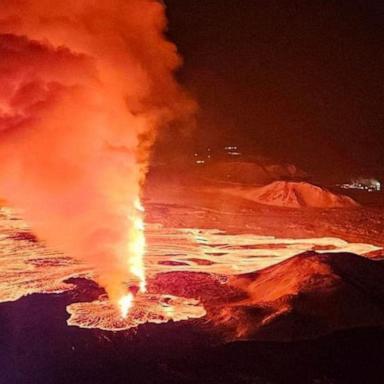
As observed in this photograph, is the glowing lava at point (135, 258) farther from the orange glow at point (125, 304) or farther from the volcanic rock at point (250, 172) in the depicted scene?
the volcanic rock at point (250, 172)

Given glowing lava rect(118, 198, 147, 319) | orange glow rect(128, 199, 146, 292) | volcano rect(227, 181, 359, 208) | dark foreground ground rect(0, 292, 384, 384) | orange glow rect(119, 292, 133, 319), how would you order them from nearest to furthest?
1. dark foreground ground rect(0, 292, 384, 384)
2. orange glow rect(119, 292, 133, 319)
3. glowing lava rect(118, 198, 147, 319)
4. orange glow rect(128, 199, 146, 292)
5. volcano rect(227, 181, 359, 208)

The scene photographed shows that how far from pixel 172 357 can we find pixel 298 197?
2099cm

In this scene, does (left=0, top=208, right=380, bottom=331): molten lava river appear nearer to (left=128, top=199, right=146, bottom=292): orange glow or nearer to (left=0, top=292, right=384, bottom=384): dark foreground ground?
(left=128, top=199, right=146, bottom=292): orange glow

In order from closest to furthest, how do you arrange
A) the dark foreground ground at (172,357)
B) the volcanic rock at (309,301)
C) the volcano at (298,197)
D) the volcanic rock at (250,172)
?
the dark foreground ground at (172,357), the volcanic rock at (309,301), the volcano at (298,197), the volcanic rock at (250,172)

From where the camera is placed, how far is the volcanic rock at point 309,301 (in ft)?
35.5

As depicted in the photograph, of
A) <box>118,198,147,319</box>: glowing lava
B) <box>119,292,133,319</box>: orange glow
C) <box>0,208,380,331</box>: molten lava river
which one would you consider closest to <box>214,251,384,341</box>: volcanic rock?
<box>0,208,380,331</box>: molten lava river

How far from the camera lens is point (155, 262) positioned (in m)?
15.8

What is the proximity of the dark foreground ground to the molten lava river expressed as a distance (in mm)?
541

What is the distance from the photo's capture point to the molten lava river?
11656 mm

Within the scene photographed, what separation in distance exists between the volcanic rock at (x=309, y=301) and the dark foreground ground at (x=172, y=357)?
29cm

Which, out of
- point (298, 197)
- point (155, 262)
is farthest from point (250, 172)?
point (155, 262)

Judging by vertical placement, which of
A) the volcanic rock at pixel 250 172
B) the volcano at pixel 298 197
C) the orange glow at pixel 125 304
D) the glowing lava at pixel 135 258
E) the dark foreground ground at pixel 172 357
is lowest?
the dark foreground ground at pixel 172 357

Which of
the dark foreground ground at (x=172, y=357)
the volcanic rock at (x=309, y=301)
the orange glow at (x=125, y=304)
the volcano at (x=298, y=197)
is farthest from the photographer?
the volcano at (x=298, y=197)

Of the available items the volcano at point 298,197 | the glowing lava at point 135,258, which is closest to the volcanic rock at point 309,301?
the glowing lava at point 135,258
